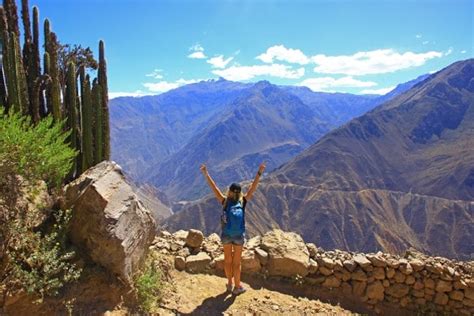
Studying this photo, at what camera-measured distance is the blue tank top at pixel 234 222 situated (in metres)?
7.16

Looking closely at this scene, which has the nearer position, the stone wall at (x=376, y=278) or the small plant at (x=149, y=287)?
the small plant at (x=149, y=287)

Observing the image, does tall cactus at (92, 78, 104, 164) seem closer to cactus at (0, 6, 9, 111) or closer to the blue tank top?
cactus at (0, 6, 9, 111)

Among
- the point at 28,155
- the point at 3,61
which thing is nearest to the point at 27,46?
the point at 3,61

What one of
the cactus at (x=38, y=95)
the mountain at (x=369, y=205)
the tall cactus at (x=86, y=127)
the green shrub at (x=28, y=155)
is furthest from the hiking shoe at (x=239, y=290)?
the mountain at (x=369, y=205)

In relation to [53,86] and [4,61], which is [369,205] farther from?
[4,61]

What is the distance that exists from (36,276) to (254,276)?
4.33 meters

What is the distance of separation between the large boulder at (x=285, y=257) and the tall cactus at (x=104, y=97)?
21.2 ft

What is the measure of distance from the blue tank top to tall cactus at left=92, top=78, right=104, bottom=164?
6722mm

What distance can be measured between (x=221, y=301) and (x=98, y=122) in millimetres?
7666

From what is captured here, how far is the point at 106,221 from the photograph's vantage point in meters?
6.11

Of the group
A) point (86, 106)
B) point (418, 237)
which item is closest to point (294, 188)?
point (418, 237)

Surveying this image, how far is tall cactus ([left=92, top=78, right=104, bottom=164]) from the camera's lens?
1274 centimetres

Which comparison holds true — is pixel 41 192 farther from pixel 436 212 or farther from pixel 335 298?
pixel 436 212

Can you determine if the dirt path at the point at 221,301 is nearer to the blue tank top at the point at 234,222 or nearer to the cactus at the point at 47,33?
the blue tank top at the point at 234,222
